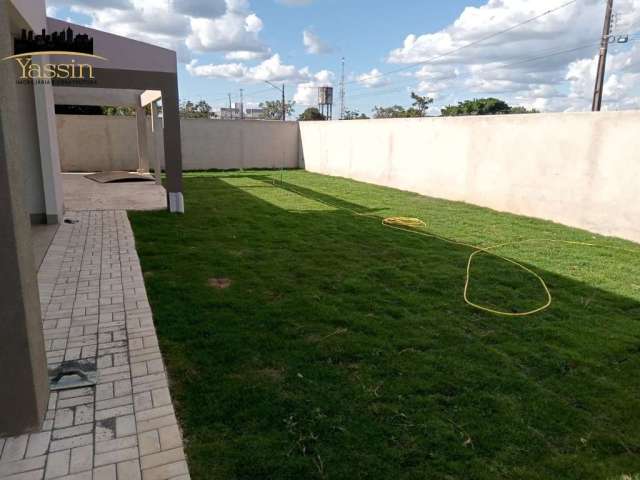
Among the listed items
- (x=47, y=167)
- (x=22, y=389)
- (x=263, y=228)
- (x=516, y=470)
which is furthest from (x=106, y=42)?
(x=516, y=470)

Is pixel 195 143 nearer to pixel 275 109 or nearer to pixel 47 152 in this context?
pixel 47 152

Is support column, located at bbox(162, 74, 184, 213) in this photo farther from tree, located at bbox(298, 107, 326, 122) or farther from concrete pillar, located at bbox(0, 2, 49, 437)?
tree, located at bbox(298, 107, 326, 122)

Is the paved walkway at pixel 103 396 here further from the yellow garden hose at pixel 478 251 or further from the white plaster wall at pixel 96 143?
the white plaster wall at pixel 96 143

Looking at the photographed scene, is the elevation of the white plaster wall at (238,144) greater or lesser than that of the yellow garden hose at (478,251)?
greater

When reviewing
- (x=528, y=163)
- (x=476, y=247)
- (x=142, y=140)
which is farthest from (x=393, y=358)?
(x=142, y=140)


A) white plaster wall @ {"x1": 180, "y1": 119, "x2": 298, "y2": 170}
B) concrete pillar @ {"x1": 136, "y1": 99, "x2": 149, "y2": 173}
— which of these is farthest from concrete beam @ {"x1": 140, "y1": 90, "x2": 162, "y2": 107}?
white plaster wall @ {"x1": 180, "y1": 119, "x2": 298, "y2": 170}

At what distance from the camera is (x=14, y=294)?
2.21m

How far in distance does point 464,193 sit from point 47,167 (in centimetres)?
874

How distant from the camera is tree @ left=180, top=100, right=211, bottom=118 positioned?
59.5 meters

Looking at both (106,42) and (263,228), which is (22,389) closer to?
(263,228)

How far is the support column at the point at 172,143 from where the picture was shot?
27.2 feet

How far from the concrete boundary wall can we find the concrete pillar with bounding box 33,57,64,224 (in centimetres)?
859

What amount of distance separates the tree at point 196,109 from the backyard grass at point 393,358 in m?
56.9

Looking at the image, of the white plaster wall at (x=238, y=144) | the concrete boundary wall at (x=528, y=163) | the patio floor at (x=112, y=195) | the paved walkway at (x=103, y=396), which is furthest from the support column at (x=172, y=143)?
the white plaster wall at (x=238, y=144)
